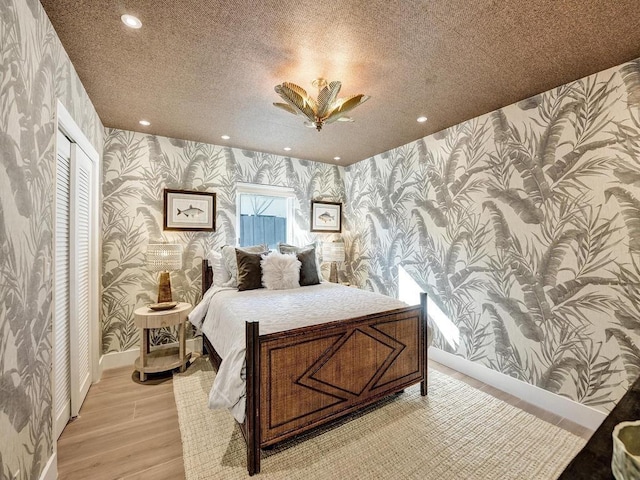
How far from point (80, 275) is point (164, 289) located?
2.68ft

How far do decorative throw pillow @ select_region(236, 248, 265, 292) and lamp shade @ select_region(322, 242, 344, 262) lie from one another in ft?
4.01

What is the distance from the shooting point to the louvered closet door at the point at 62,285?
6.37ft

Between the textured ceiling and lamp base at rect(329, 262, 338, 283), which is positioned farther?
lamp base at rect(329, 262, 338, 283)

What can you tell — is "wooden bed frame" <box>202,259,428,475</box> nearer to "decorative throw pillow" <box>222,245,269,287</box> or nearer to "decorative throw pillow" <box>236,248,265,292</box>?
"decorative throw pillow" <box>236,248,265,292</box>

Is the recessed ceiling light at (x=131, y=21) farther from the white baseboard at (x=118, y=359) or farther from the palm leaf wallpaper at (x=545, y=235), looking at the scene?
the white baseboard at (x=118, y=359)

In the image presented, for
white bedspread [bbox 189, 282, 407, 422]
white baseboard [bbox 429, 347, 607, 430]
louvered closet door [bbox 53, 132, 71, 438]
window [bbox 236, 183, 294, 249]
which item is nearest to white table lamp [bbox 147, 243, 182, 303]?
white bedspread [bbox 189, 282, 407, 422]

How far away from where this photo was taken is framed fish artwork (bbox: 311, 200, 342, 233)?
14.4 ft

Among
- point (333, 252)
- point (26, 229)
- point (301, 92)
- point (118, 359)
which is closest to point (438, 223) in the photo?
point (333, 252)


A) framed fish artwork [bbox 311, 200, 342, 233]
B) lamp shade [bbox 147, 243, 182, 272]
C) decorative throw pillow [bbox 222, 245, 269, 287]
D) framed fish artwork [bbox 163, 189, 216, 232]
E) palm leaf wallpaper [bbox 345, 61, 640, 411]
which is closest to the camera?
palm leaf wallpaper [bbox 345, 61, 640, 411]

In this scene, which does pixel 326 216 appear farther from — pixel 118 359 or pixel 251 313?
pixel 118 359

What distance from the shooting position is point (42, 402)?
58.9 inches

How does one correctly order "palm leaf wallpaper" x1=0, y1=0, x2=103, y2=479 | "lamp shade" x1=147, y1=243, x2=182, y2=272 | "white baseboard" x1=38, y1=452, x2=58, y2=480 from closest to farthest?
1. "palm leaf wallpaper" x1=0, y1=0, x2=103, y2=479
2. "white baseboard" x1=38, y1=452, x2=58, y2=480
3. "lamp shade" x1=147, y1=243, x2=182, y2=272

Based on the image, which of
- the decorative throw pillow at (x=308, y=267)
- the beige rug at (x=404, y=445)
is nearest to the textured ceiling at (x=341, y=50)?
the decorative throw pillow at (x=308, y=267)

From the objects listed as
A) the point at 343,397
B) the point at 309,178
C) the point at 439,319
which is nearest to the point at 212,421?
the point at 343,397
